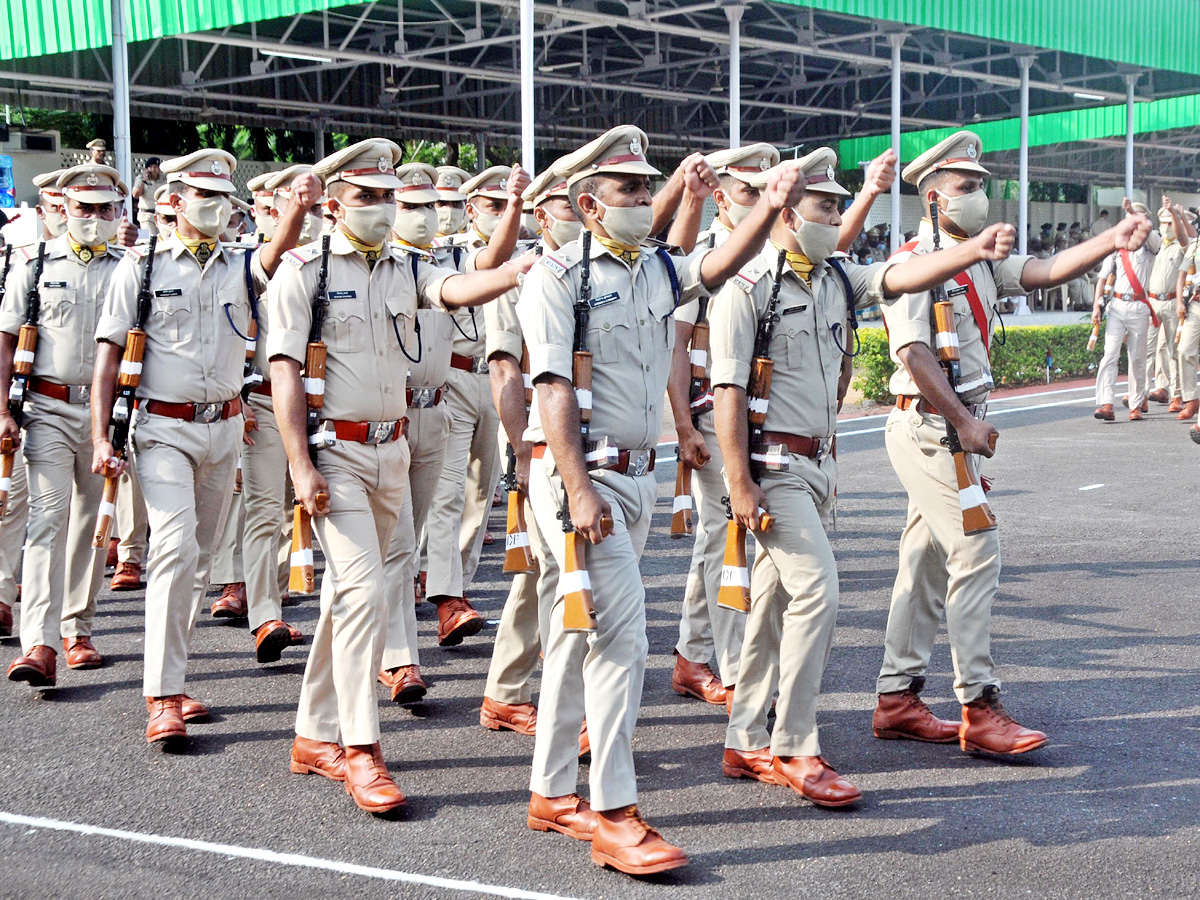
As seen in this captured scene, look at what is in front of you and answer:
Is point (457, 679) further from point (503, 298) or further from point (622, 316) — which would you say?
point (622, 316)

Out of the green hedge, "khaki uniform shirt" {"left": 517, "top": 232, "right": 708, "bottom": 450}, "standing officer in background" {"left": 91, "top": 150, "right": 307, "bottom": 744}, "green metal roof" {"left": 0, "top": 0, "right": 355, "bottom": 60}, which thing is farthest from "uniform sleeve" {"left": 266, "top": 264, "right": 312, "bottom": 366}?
the green hedge

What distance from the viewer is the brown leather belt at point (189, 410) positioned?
5.84m

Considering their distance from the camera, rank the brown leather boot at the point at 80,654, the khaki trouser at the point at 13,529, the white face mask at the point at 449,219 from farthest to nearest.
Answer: the white face mask at the point at 449,219, the khaki trouser at the point at 13,529, the brown leather boot at the point at 80,654

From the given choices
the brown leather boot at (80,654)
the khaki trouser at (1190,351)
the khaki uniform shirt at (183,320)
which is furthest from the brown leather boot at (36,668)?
the khaki trouser at (1190,351)

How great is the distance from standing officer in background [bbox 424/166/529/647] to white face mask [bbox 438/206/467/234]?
1.04 meters

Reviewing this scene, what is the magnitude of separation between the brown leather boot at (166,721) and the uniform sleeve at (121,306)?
148 cm

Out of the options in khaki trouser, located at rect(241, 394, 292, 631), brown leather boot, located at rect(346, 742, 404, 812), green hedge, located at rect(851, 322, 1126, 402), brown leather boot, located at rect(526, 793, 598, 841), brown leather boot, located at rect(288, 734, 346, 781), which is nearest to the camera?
brown leather boot, located at rect(526, 793, 598, 841)

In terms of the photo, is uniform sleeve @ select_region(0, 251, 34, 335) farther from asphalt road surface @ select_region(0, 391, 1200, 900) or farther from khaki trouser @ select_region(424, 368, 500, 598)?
khaki trouser @ select_region(424, 368, 500, 598)

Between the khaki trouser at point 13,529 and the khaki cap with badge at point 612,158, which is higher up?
the khaki cap with badge at point 612,158

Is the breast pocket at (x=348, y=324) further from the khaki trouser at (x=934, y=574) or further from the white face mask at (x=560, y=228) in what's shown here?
the khaki trouser at (x=934, y=574)

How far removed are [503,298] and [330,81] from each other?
→ 1065 inches

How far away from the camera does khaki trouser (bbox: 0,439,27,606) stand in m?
7.09

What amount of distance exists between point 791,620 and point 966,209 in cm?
183

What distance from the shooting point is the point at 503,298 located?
6.04 m
